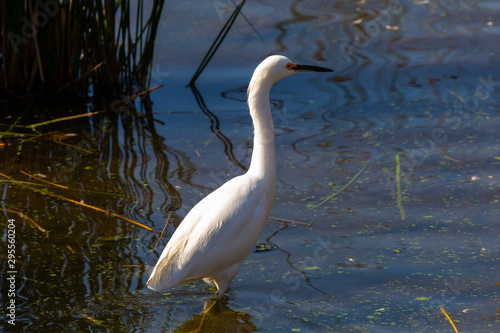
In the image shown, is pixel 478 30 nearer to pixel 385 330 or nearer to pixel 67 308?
pixel 385 330

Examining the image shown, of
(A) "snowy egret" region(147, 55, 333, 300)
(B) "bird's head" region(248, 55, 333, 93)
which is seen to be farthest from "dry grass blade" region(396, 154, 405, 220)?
(B) "bird's head" region(248, 55, 333, 93)

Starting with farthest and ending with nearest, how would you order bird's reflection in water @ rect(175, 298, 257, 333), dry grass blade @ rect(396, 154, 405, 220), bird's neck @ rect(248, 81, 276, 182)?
dry grass blade @ rect(396, 154, 405, 220) → bird's neck @ rect(248, 81, 276, 182) → bird's reflection in water @ rect(175, 298, 257, 333)

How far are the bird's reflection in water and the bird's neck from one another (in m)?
0.59

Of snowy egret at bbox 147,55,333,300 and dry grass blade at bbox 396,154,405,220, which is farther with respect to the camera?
dry grass blade at bbox 396,154,405,220

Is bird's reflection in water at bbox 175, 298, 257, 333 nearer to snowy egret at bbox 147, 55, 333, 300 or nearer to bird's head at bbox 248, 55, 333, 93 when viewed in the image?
snowy egret at bbox 147, 55, 333, 300

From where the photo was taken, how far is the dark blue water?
277 cm

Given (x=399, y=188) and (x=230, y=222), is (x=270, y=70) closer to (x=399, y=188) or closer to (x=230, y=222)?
(x=230, y=222)

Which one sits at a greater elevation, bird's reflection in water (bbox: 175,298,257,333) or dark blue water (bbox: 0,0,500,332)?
dark blue water (bbox: 0,0,500,332)

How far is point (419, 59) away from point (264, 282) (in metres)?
3.48

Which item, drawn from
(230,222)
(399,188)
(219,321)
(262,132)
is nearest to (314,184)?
(399,188)

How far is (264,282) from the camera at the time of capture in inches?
117

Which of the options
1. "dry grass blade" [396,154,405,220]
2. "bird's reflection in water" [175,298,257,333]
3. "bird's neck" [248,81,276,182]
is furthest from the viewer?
"dry grass blade" [396,154,405,220]

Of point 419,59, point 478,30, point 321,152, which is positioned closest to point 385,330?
point 321,152

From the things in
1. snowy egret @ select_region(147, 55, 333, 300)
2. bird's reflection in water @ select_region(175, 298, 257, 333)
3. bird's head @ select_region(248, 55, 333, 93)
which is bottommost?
bird's reflection in water @ select_region(175, 298, 257, 333)
